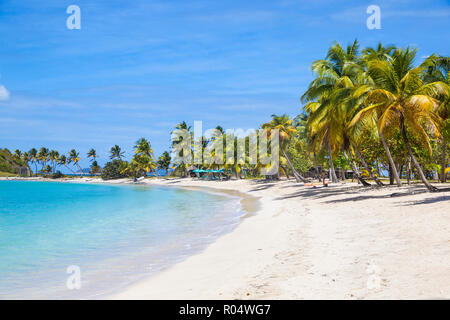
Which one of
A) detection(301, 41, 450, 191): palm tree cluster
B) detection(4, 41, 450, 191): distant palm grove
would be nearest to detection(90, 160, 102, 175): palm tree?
detection(4, 41, 450, 191): distant palm grove

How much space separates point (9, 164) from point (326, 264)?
170m

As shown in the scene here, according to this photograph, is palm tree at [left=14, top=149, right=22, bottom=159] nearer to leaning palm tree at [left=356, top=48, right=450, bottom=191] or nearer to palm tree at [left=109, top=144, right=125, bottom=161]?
palm tree at [left=109, top=144, right=125, bottom=161]

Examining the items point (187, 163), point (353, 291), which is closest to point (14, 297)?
point (353, 291)

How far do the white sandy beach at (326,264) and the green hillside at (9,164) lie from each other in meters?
160

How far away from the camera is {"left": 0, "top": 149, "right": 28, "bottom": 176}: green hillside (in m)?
148

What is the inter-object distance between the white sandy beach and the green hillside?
159567mm

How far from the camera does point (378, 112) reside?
57.9 feet

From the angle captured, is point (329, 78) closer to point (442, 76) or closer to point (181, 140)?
point (442, 76)

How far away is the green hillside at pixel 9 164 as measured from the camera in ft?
486

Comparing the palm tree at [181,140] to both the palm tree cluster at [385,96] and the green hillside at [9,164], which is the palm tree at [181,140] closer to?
the palm tree cluster at [385,96]

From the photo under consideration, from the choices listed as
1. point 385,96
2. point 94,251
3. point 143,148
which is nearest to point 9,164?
point 143,148
